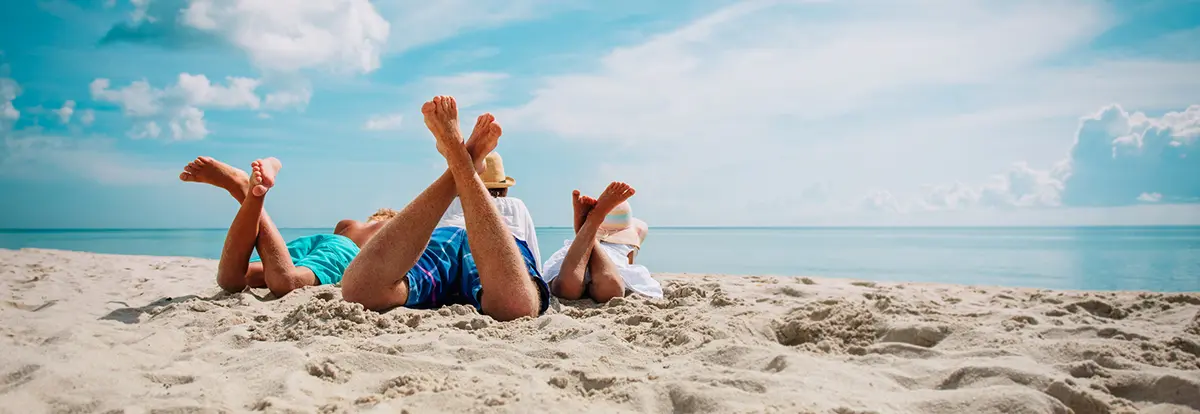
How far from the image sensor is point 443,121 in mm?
2750

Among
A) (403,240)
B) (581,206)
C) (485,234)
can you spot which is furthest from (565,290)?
(403,240)

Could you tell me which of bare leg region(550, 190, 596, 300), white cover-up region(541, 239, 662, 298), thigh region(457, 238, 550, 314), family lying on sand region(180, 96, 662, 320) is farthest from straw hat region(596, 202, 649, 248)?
thigh region(457, 238, 550, 314)

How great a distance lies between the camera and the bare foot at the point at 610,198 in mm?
3465

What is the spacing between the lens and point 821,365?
2.06 metres

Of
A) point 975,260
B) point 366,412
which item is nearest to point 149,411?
point 366,412

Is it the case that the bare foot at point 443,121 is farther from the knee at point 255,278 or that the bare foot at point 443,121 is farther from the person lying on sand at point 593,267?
the knee at point 255,278

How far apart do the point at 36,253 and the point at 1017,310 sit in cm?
998

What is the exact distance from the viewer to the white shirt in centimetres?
337

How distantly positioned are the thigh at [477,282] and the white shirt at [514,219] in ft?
0.18

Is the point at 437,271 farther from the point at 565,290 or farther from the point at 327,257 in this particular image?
the point at 327,257

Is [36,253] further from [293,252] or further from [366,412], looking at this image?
[366,412]

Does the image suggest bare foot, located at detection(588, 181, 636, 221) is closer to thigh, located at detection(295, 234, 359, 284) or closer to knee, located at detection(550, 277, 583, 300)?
knee, located at detection(550, 277, 583, 300)

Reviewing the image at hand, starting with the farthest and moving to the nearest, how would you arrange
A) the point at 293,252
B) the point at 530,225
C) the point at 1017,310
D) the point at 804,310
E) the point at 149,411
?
the point at 293,252 → the point at 530,225 → the point at 1017,310 → the point at 804,310 → the point at 149,411

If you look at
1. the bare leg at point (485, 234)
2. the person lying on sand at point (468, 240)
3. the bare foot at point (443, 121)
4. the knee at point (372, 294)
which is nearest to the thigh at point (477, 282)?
the person lying on sand at point (468, 240)
